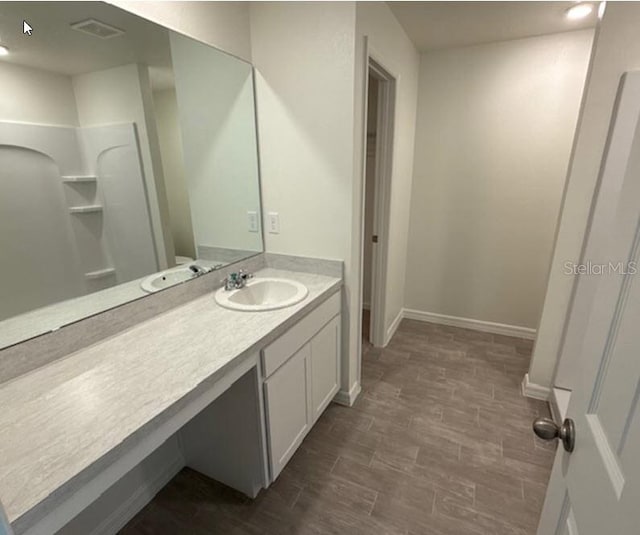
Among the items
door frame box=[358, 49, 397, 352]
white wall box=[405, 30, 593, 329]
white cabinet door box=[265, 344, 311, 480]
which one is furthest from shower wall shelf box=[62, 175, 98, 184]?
white wall box=[405, 30, 593, 329]

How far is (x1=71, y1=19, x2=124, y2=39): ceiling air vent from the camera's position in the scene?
46.6 inches

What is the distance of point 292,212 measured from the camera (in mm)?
1998

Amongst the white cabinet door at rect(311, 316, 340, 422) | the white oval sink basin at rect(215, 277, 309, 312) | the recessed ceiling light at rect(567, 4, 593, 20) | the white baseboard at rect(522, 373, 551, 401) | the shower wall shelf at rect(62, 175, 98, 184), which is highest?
the recessed ceiling light at rect(567, 4, 593, 20)

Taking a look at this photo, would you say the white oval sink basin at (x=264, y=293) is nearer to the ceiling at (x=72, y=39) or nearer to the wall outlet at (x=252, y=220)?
the wall outlet at (x=252, y=220)

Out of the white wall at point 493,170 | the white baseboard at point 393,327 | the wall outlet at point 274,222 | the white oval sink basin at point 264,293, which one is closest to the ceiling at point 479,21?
the white wall at point 493,170

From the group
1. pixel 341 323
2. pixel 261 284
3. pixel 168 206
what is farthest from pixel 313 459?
pixel 168 206

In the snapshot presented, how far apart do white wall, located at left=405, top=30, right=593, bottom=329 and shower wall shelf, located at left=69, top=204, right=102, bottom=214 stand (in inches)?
103

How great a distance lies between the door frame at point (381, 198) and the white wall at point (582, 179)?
3.60 feet

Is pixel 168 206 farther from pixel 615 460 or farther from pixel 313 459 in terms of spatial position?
pixel 615 460

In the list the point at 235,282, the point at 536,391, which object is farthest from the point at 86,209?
the point at 536,391

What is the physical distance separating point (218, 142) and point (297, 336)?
1.17 metres

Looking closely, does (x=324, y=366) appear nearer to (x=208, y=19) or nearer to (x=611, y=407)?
(x=611, y=407)

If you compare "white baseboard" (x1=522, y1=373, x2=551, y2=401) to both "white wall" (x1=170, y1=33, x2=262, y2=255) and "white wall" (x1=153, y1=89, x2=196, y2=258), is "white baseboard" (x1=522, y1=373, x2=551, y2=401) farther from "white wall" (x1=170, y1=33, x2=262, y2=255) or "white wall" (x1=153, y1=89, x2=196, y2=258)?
"white wall" (x1=153, y1=89, x2=196, y2=258)

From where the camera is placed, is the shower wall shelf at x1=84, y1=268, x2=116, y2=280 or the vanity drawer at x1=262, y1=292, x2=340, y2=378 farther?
the vanity drawer at x1=262, y1=292, x2=340, y2=378
